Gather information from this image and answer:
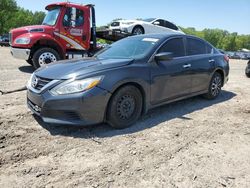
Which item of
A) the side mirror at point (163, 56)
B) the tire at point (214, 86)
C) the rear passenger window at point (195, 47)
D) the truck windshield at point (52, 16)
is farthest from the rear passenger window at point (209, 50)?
the truck windshield at point (52, 16)

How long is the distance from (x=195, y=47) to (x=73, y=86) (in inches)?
129

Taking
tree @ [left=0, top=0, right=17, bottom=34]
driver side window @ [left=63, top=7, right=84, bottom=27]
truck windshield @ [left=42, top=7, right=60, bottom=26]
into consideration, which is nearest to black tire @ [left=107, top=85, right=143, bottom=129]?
driver side window @ [left=63, top=7, right=84, bottom=27]

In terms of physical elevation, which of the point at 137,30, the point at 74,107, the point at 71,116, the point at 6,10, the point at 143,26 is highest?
the point at 6,10

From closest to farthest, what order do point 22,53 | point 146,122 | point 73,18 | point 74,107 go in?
point 74,107 → point 146,122 → point 22,53 → point 73,18

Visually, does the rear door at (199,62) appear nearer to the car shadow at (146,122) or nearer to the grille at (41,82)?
the car shadow at (146,122)

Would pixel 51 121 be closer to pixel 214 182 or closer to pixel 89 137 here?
pixel 89 137

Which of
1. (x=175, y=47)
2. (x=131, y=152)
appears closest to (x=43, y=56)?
(x=175, y=47)

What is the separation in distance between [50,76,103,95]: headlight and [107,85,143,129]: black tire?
0.46 meters

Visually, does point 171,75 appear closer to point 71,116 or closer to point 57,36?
point 71,116

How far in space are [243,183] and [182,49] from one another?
322 centimetres

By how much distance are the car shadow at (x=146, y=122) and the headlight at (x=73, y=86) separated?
2.19ft

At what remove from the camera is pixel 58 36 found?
969cm

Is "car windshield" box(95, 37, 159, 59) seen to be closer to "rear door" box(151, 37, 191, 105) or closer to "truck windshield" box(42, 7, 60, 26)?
"rear door" box(151, 37, 191, 105)

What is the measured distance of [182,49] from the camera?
561 centimetres
